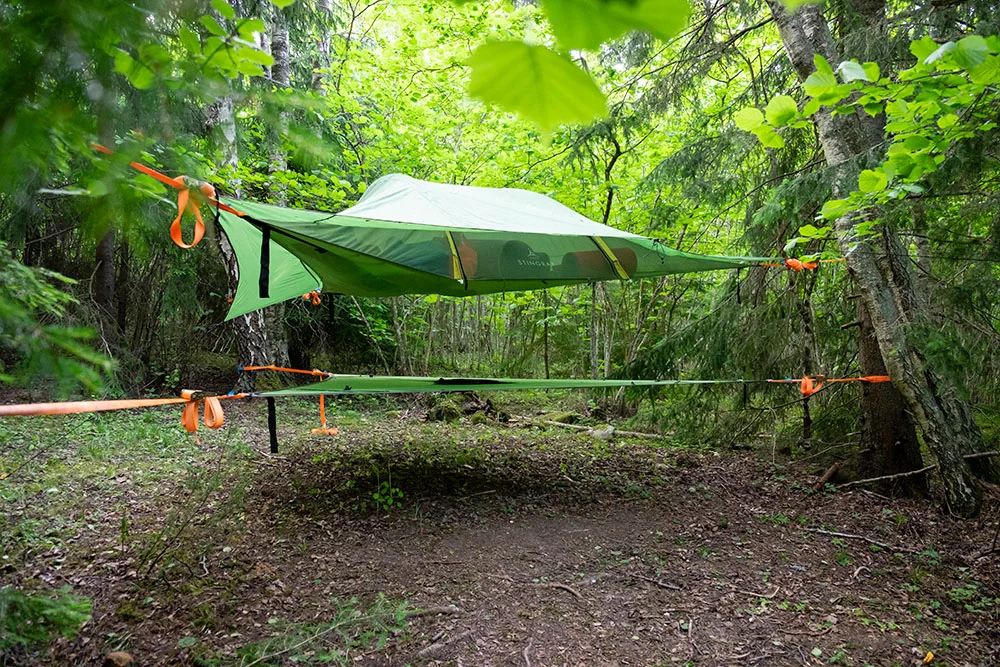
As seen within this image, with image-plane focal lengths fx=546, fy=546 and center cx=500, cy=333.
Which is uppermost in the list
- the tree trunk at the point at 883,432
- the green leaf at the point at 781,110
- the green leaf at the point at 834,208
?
the green leaf at the point at 781,110

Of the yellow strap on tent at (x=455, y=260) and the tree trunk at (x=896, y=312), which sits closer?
the tree trunk at (x=896, y=312)

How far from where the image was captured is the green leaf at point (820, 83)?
3.48 feet

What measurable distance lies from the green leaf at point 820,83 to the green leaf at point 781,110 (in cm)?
4

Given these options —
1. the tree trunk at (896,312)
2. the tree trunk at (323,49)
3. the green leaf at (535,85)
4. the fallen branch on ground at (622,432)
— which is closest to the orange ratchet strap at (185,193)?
the green leaf at (535,85)

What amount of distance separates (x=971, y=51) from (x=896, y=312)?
68.2 inches

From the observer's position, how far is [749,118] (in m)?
1.16

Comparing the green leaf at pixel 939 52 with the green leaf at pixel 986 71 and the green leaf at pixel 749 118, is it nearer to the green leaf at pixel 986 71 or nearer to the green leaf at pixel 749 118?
the green leaf at pixel 986 71

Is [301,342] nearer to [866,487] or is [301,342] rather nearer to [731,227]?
[731,227]

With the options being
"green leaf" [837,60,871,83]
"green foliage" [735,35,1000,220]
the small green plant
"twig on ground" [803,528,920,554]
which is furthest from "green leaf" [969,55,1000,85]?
the small green plant

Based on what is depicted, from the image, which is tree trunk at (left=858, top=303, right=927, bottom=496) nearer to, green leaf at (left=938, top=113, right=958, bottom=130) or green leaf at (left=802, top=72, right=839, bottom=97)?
green leaf at (left=938, top=113, right=958, bottom=130)

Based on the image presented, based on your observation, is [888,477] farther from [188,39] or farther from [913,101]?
[188,39]

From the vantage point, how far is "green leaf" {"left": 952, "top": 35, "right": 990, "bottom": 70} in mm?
922

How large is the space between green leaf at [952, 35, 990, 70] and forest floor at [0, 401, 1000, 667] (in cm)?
148

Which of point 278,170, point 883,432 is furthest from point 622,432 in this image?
point 278,170
